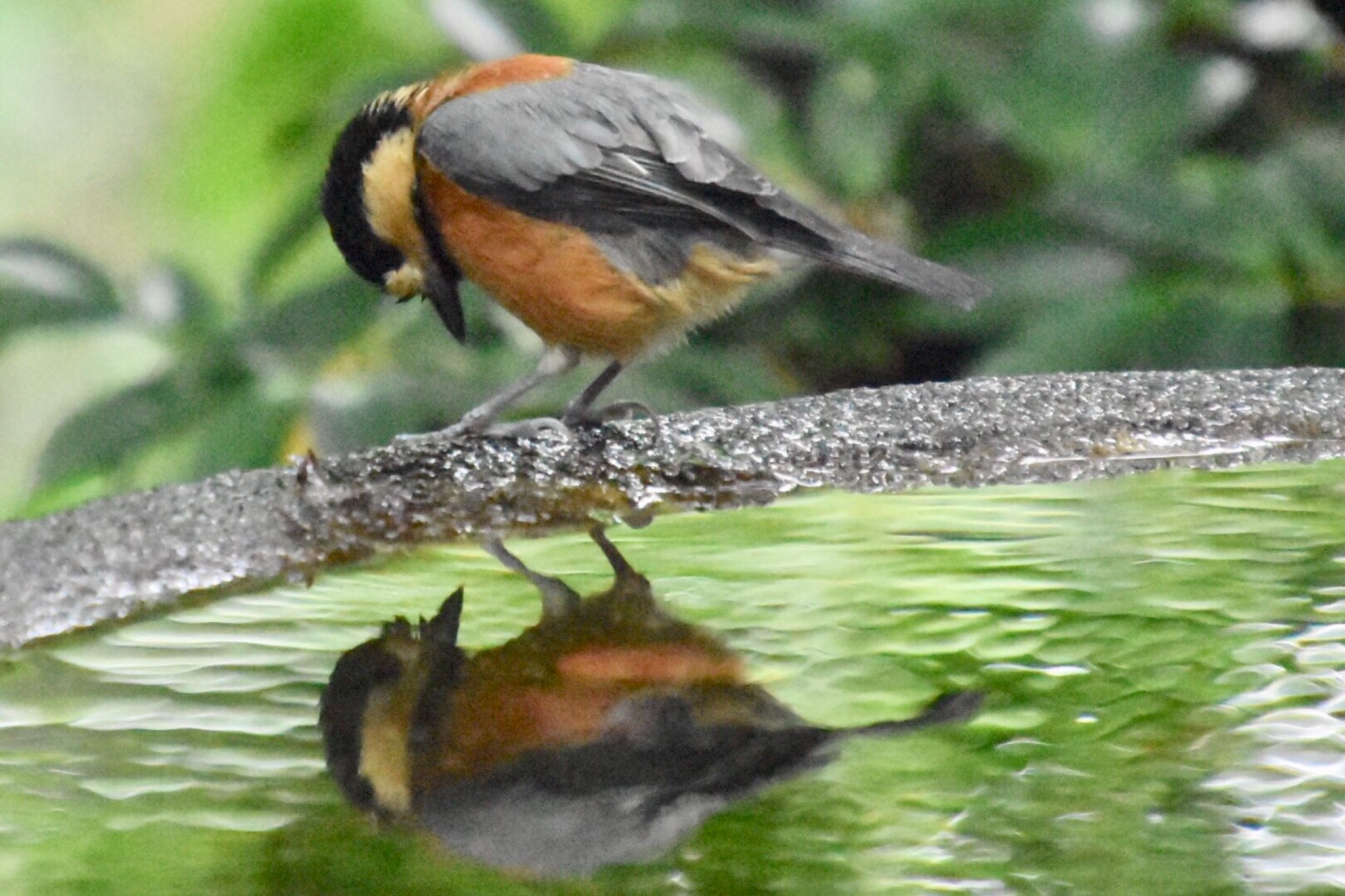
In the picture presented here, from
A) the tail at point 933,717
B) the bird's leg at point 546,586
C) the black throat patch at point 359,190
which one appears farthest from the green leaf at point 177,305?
the tail at point 933,717

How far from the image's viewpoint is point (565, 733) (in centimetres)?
123

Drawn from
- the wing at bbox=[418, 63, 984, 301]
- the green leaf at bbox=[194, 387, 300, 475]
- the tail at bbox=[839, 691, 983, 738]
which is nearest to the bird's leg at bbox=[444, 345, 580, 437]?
the wing at bbox=[418, 63, 984, 301]

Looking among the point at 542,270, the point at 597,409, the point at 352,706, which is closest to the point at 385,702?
the point at 352,706

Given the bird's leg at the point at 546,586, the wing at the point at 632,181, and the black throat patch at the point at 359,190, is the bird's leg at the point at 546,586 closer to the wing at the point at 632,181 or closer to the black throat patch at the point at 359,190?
the wing at the point at 632,181

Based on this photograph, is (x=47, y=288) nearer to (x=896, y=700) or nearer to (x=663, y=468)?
(x=663, y=468)

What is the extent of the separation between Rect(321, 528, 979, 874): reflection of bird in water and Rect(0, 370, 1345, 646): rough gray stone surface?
0.25m

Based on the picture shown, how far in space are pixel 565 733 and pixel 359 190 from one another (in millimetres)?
1140

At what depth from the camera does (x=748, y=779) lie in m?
1.11

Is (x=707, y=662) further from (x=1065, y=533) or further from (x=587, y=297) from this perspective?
(x=587, y=297)

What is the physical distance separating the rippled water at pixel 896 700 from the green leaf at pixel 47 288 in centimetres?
122

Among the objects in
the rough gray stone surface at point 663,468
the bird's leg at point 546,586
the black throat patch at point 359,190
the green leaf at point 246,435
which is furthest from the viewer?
the green leaf at point 246,435

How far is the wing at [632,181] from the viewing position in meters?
1.97

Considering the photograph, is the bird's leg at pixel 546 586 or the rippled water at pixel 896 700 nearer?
the rippled water at pixel 896 700

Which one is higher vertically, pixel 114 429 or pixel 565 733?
pixel 114 429
